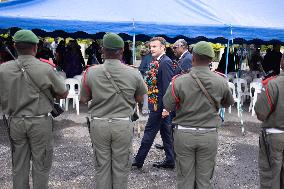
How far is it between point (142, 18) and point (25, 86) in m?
4.49

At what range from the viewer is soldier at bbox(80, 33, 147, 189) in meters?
3.82

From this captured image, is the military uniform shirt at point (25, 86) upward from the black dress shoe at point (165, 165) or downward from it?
upward

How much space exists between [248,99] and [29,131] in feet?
30.1

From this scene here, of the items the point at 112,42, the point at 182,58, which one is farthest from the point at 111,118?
the point at 182,58

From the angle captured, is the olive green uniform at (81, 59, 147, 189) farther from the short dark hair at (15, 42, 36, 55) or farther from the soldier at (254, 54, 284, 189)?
the soldier at (254, 54, 284, 189)

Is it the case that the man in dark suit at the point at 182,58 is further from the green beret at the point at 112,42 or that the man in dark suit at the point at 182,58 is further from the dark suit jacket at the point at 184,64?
the green beret at the point at 112,42

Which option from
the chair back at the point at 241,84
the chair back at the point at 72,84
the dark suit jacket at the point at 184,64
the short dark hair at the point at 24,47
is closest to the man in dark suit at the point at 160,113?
the dark suit jacket at the point at 184,64

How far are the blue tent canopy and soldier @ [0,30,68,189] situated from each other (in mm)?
3809

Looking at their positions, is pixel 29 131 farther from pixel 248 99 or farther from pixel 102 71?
pixel 248 99

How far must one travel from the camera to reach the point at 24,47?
383cm

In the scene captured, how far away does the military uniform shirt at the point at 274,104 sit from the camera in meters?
3.79

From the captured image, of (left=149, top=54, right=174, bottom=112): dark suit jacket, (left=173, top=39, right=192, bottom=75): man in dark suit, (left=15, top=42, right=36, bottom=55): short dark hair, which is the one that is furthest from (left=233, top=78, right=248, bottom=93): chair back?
(left=15, top=42, right=36, bottom=55): short dark hair

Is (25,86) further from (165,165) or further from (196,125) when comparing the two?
(165,165)

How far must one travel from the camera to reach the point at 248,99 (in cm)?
1195
